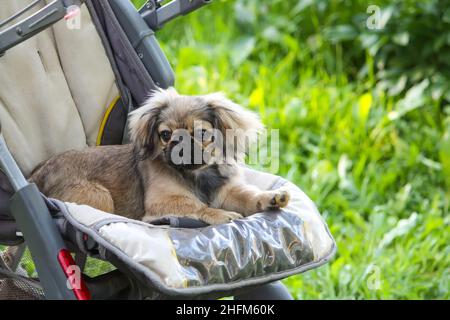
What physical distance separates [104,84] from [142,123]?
360mm

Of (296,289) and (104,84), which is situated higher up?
(104,84)

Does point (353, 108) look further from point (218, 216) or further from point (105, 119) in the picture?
point (218, 216)

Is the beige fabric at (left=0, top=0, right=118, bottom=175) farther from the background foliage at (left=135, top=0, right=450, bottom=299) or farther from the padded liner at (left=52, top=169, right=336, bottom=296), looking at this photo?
the background foliage at (left=135, top=0, right=450, bottom=299)

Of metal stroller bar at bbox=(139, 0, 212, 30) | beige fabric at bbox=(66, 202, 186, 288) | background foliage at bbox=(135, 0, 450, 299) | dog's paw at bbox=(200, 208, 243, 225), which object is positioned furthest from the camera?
background foliage at bbox=(135, 0, 450, 299)

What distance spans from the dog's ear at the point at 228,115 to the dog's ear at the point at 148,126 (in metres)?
0.15

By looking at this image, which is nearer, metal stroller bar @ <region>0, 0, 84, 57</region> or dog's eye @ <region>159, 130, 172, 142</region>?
metal stroller bar @ <region>0, 0, 84, 57</region>

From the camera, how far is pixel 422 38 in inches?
191

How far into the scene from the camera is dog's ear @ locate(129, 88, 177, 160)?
2.72 metres

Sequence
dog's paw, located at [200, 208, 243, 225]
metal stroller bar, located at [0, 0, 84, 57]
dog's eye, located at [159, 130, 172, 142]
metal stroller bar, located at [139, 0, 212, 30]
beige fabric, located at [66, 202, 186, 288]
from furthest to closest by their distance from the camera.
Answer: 1. metal stroller bar, located at [139, 0, 212, 30]
2. dog's eye, located at [159, 130, 172, 142]
3. dog's paw, located at [200, 208, 243, 225]
4. metal stroller bar, located at [0, 0, 84, 57]
5. beige fabric, located at [66, 202, 186, 288]

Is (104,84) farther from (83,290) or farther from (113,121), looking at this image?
(83,290)

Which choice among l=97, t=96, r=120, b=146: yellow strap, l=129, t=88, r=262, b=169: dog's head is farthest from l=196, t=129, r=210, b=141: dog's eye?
l=97, t=96, r=120, b=146: yellow strap
